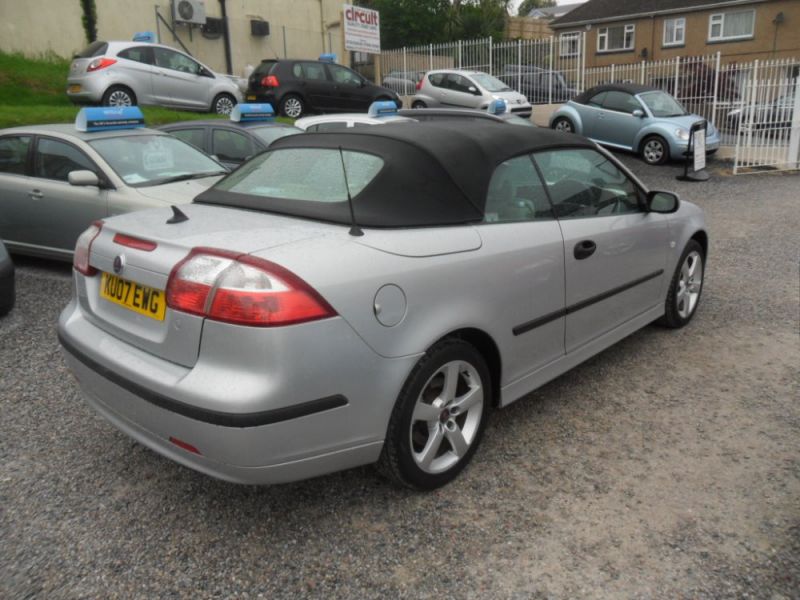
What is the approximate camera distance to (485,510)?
292 cm

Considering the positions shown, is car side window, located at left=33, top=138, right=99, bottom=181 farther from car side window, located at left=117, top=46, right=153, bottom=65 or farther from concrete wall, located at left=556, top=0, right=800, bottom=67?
concrete wall, located at left=556, top=0, right=800, bottom=67

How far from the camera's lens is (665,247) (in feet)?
15.0

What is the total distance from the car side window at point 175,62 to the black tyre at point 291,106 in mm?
2078

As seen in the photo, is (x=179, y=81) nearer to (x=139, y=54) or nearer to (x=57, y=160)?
(x=139, y=54)

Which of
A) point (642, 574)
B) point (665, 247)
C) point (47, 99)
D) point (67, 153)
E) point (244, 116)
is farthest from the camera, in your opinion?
point (47, 99)

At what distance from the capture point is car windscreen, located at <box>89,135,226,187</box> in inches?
255

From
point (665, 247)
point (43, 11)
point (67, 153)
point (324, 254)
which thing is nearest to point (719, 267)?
point (665, 247)

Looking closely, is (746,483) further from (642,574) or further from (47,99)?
(47,99)

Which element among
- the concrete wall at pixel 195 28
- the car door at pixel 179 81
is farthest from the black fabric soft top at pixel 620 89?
the concrete wall at pixel 195 28

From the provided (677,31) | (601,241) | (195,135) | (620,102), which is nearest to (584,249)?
(601,241)

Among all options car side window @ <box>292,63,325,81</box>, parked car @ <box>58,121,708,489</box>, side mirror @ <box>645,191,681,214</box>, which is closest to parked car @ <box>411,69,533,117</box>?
car side window @ <box>292,63,325,81</box>

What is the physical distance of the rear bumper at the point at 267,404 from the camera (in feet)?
7.76

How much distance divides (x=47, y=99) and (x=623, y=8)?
97.7ft

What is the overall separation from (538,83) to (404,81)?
4.59 metres
